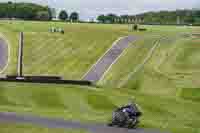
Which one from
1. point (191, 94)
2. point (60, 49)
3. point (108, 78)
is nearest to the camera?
point (191, 94)

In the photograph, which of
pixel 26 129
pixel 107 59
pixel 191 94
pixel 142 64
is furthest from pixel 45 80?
pixel 26 129

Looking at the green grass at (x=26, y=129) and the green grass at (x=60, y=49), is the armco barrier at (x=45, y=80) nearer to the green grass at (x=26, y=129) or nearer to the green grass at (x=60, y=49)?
the green grass at (x=60, y=49)

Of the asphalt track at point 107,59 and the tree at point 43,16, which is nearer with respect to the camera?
the asphalt track at point 107,59

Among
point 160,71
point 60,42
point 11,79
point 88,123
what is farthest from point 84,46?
point 88,123

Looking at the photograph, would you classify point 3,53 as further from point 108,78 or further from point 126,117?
point 126,117

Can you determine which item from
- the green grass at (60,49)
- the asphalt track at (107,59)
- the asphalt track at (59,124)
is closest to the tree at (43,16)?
the green grass at (60,49)

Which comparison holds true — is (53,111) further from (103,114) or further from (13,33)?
(13,33)
